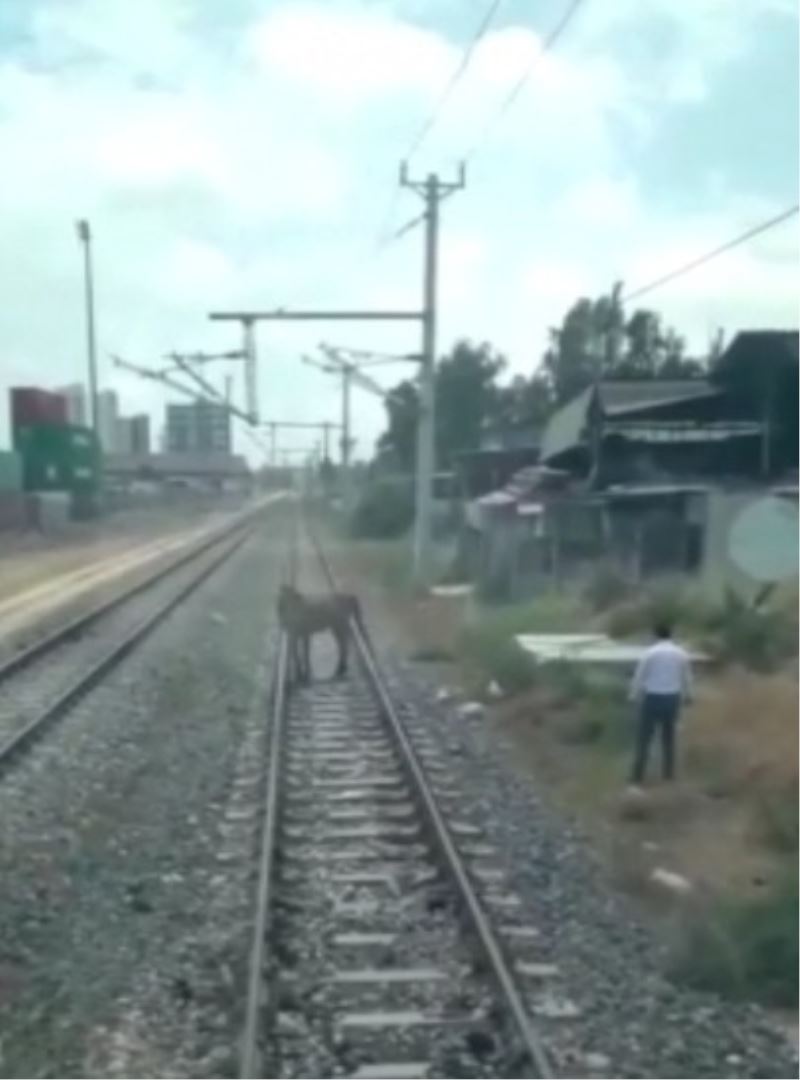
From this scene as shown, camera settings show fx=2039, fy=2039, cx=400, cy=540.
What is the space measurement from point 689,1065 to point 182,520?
320ft

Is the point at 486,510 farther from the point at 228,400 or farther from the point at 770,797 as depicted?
the point at 770,797

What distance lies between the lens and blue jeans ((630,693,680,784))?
15570 millimetres

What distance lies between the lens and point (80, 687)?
23.1 meters

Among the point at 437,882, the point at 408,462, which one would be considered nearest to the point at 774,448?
the point at 437,882

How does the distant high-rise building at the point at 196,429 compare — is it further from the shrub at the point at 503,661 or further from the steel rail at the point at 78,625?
the shrub at the point at 503,661

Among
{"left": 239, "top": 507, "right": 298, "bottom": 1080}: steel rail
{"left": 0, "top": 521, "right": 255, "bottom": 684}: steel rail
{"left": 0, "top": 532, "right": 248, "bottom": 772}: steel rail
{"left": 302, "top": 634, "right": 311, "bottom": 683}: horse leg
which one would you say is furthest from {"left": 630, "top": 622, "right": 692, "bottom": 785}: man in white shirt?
{"left": 0, "top": 521, "right": 255, "bottom": 684}: steel rail

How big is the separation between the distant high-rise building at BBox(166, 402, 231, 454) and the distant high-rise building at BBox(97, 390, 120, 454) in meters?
1.75

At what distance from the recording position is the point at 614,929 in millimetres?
10961

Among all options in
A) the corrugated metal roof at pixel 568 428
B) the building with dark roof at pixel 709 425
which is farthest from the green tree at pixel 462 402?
the building with dark roof at pixel 709 425

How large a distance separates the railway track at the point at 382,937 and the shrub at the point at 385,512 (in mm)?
48008

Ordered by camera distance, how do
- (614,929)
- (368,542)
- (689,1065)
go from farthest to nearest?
1. (368,542)
2. (614,929)
3. (689,1065)

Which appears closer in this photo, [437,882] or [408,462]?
[437,882]

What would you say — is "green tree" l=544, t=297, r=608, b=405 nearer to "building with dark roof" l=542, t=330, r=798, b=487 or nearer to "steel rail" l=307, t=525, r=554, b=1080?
"building with dark roof" l=542, t=330, r=798, b=487

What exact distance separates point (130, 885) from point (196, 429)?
5296cm
